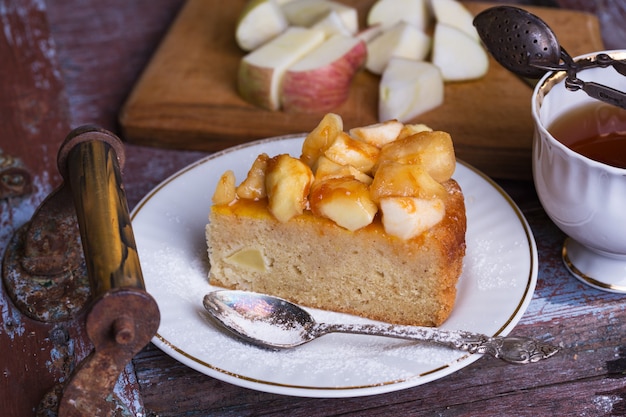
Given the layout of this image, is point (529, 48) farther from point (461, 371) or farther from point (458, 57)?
point (461, 371)

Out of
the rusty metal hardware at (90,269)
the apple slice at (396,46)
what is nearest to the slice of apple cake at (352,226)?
the rusty metal hardware at (90,269)

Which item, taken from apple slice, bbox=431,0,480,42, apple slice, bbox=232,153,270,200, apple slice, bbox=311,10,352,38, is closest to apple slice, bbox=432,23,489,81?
apple slice, bbox=431,0,480,42

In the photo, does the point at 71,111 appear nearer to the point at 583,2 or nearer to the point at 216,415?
the point at 216,415

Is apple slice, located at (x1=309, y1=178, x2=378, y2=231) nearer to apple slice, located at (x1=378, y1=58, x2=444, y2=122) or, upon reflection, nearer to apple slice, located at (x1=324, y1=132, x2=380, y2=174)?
apple slice, located at (x1=324, y1=132, x2=380, y2=174)

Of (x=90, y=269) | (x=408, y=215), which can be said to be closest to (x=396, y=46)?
(x=408, y=215)

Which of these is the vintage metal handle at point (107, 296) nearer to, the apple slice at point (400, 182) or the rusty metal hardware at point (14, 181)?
the apple slice at point (400, 182)

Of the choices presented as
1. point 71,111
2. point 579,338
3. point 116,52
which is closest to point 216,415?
point 579,338
